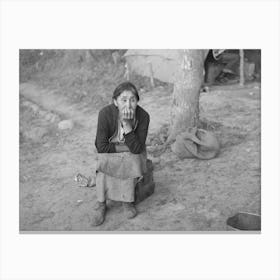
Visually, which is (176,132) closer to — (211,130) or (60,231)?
(211,130)

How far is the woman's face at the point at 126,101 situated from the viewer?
2.76 meters

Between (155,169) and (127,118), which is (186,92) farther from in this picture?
(127,118)

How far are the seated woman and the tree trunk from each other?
118 centimetres

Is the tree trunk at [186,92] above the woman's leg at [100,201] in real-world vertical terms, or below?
above

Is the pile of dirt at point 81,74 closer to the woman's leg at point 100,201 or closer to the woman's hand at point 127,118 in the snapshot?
the woman's hand at point 127,118

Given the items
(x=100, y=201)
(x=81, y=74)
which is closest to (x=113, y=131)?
(x=100, y=201)

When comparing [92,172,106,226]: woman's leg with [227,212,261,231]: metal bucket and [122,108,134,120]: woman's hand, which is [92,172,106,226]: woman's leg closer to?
[122,108,134,120]: woman's hand

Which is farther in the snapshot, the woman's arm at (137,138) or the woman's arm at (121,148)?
the woman's arm at (121,148)

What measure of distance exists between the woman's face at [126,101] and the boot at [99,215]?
2.65 ft

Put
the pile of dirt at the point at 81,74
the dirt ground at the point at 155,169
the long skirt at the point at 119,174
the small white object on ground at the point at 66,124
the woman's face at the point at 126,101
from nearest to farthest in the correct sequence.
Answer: the woman's face at the point at 126,101, the long skirt at the point at 119,174, the dirt ground at the point at 155,169, the pile of dirt at the point at 81,74, the small white object on ground at the point at 66,124

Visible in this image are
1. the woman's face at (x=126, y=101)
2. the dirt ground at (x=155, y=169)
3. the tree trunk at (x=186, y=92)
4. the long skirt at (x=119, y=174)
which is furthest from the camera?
the tree trunk at (x=186, y=92)

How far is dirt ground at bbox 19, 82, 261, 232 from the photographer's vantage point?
3027 millimetres

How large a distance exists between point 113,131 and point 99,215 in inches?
27.2

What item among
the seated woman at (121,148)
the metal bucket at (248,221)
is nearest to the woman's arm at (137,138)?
the seated woman at (121,148)
